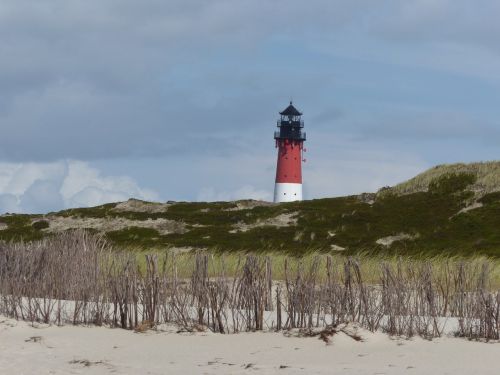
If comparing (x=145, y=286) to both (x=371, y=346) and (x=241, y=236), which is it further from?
(x=241, y=236)

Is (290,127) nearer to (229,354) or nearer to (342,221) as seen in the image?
(342,221)

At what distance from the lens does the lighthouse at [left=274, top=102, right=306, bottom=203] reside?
63812 mm

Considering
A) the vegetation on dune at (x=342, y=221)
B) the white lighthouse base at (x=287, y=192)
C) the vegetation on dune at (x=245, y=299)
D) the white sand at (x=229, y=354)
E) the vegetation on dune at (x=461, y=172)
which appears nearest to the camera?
the white sand at (x=229, y=354)

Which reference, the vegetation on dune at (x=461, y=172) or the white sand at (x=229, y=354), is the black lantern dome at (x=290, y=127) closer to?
the vegetation on dune at (x=461, y=172)

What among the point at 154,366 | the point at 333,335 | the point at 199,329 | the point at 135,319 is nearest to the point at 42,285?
the point at 135,319

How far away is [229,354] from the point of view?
11297 mm

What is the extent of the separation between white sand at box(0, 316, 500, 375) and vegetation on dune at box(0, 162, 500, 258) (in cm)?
1856

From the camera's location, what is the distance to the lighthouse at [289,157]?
6381cm

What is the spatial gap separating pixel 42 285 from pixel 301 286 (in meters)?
4.70

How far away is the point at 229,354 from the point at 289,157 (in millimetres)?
54349

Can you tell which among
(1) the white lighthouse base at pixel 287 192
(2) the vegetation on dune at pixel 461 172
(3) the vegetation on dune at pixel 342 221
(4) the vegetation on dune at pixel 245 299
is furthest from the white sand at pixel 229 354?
(1) the white lighthouse base at pixel 287 192

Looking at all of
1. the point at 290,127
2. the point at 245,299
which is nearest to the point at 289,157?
the point at 290,127

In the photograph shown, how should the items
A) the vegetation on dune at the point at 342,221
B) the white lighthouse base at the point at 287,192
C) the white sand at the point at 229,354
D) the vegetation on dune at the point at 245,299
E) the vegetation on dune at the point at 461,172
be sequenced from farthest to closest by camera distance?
the white lighthouse base at the point at 287,192, the vegetation on dune at the point at 461,172, the vegetation on dune at the point at 342,221, the vegetation on dune at the point at 245,299, the white sand at the point at 229,354

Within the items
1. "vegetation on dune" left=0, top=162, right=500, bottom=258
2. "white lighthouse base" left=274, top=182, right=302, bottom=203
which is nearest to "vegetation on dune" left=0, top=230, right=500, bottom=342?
"vegetation on dune" left=0, top=162, right=500, bottom=258
